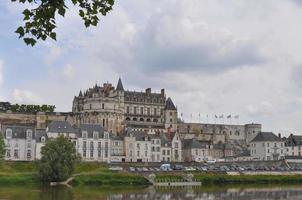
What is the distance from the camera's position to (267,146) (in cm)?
9006

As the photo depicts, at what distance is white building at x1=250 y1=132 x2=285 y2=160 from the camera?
89.9m

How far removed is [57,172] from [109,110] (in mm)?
46298

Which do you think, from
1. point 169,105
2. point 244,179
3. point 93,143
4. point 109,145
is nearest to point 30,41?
point 244,179

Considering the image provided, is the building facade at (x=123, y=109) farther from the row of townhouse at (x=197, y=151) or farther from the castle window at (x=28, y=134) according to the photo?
the castle window at (x=28, y=134)

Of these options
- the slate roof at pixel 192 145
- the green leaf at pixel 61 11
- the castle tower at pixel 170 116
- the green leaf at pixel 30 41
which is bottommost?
the slate roof at pixel 192 145

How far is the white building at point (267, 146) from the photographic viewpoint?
89.9m

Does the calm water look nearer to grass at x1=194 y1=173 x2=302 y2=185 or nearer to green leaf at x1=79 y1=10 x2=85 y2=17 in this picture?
grass at x1=194 y1=173 x2=302 y2=185

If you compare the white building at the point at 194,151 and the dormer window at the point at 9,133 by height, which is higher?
the dormer window at the point at 9,133

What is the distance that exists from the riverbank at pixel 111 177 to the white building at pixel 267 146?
22824mm

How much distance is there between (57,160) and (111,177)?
28.1 ft

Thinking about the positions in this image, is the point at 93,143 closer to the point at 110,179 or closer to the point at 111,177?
the point at 111,177

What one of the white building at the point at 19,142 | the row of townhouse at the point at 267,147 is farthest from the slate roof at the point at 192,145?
the white building at the point at 19,142

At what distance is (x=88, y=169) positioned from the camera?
65.2 m

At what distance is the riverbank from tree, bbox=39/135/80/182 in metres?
1.40
